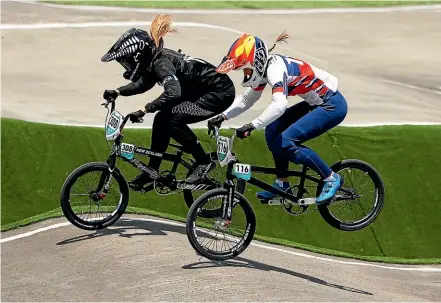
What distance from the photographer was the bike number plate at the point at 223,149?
39.3 feet

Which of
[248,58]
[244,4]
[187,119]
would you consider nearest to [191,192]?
[187,119]

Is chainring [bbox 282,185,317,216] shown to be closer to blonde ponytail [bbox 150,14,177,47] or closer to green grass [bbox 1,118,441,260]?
blonde ponytail [bbox 150,14,177,47]

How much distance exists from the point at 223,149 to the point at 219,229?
3.56 ft

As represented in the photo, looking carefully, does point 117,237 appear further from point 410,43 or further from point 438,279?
point 410,43

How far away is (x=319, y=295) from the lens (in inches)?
476

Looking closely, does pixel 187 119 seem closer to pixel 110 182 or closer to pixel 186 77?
pixel 186 77

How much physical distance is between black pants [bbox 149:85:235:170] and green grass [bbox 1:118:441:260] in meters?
4.47

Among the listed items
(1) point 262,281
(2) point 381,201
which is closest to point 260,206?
(2) point 381,201

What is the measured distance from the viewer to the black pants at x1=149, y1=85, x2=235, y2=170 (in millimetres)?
12969

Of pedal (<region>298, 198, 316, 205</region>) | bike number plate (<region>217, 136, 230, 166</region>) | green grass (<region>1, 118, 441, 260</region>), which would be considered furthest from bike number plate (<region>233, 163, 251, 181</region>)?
green grass (<region>1, 118, 441, 260</region>)

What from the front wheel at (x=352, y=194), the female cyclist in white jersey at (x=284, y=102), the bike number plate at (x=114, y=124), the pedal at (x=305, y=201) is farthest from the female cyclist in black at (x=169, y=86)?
the front wheel at (x=352, y=194)

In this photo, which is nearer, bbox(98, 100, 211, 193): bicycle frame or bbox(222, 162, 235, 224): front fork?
bbox(222, 162, 235, 224): front fork

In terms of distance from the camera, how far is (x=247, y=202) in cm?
1203

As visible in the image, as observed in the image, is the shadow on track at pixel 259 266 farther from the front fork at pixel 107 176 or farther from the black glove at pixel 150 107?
the black glove at pixel 150 107
